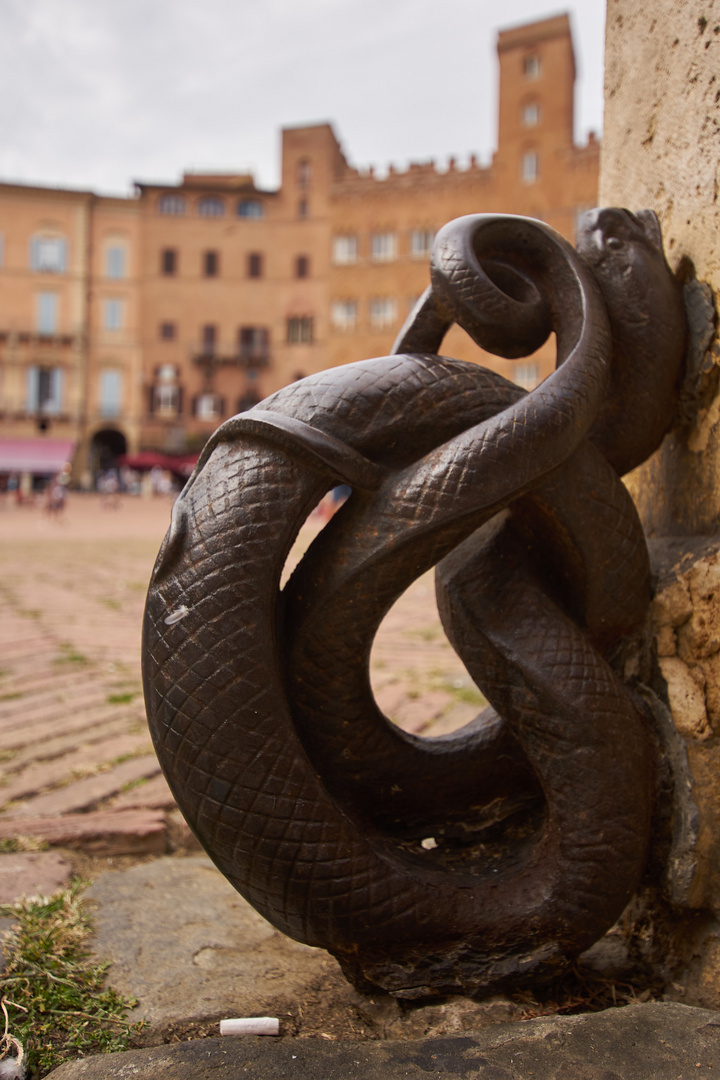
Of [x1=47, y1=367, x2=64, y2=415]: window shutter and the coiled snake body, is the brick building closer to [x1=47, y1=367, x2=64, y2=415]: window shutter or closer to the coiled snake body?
[x1=47, y1=367, x2=64, y2=415]: window shutter

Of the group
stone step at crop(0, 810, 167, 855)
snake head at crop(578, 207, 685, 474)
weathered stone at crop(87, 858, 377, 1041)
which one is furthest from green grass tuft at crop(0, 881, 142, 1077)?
snake head at crop(578, 207, 685, 474)

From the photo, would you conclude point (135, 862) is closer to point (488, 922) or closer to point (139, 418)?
point (488, 922)

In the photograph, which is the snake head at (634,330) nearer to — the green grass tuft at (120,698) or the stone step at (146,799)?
the stone step at (146,799)

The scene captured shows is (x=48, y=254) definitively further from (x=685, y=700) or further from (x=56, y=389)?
(x=685, y=700)

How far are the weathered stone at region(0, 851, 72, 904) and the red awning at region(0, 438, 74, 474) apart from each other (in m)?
36.1

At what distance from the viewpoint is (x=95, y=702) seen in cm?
346

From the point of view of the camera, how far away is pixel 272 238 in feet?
122

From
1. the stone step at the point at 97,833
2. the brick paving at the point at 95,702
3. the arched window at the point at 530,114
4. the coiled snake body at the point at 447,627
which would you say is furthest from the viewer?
the arched window at the point at 530,114

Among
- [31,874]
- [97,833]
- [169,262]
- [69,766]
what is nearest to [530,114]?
[169,262]

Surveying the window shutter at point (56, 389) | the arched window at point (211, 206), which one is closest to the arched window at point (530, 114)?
the arched window at point (211, 206)

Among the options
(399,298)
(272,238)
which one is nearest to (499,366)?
(399,298)

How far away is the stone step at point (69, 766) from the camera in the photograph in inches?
96.5

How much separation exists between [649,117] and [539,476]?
3.46 ft

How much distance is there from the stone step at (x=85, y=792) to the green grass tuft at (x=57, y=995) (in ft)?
2.30
